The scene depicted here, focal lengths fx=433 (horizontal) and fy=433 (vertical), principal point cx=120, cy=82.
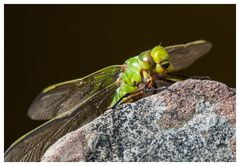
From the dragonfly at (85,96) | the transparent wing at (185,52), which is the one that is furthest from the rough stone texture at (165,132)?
the transparent wing at (185,52)

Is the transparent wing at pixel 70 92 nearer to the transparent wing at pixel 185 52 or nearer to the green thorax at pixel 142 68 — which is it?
the green thorax at pixel 142 68

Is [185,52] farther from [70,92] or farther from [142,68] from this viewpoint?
[70,92]

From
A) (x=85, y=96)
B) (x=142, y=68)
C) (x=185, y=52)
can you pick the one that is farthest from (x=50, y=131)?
(x=185, y=52)

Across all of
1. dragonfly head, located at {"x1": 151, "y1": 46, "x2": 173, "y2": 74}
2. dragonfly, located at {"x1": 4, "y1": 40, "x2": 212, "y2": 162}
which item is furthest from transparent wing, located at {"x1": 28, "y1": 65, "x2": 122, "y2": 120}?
dragonfly head, located at {"x1": 151, "y1": 46, "x2": 173, "y2": 74}

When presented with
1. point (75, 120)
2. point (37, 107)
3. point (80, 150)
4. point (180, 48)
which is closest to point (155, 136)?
point (80, 150)

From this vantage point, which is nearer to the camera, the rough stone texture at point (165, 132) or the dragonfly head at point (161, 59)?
the rough stone texture at point (165, 132)

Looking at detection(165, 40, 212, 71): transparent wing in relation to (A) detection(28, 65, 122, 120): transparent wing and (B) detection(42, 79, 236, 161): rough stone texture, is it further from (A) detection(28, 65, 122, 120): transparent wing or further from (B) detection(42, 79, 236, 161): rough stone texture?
(B) detection(42, 79, 236, 161): rough stone texture

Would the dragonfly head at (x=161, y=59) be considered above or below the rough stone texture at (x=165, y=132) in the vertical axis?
above
